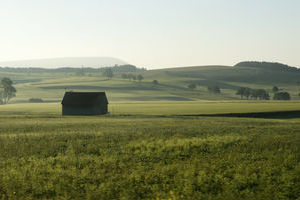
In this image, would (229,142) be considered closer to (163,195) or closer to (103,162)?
(103,162)

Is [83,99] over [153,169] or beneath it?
over

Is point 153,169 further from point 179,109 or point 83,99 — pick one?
point 179,109

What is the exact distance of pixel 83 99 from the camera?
69.1m

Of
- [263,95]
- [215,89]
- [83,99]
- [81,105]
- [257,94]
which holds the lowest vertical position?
[81,105]

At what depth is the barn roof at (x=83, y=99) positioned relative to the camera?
224 feet

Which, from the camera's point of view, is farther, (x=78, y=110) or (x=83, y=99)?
(x=83, y=99)

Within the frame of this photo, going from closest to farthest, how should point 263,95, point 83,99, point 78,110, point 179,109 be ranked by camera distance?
point 78,110
point 83,99
point 179,109
point 263,95

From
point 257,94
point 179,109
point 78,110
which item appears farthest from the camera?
point 257,94

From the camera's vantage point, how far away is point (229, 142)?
2323 centimetres

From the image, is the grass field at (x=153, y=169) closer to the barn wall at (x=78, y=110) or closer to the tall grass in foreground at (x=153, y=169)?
the tall grass in foreground at (x=153, y=169)

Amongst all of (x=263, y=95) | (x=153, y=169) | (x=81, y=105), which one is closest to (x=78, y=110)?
(x=81, y=105)

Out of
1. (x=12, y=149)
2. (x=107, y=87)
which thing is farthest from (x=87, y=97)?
(x=107, y=87)

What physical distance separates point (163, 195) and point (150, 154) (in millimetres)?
7168

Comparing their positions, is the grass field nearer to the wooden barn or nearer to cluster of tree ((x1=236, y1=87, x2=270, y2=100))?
the wooden barn
